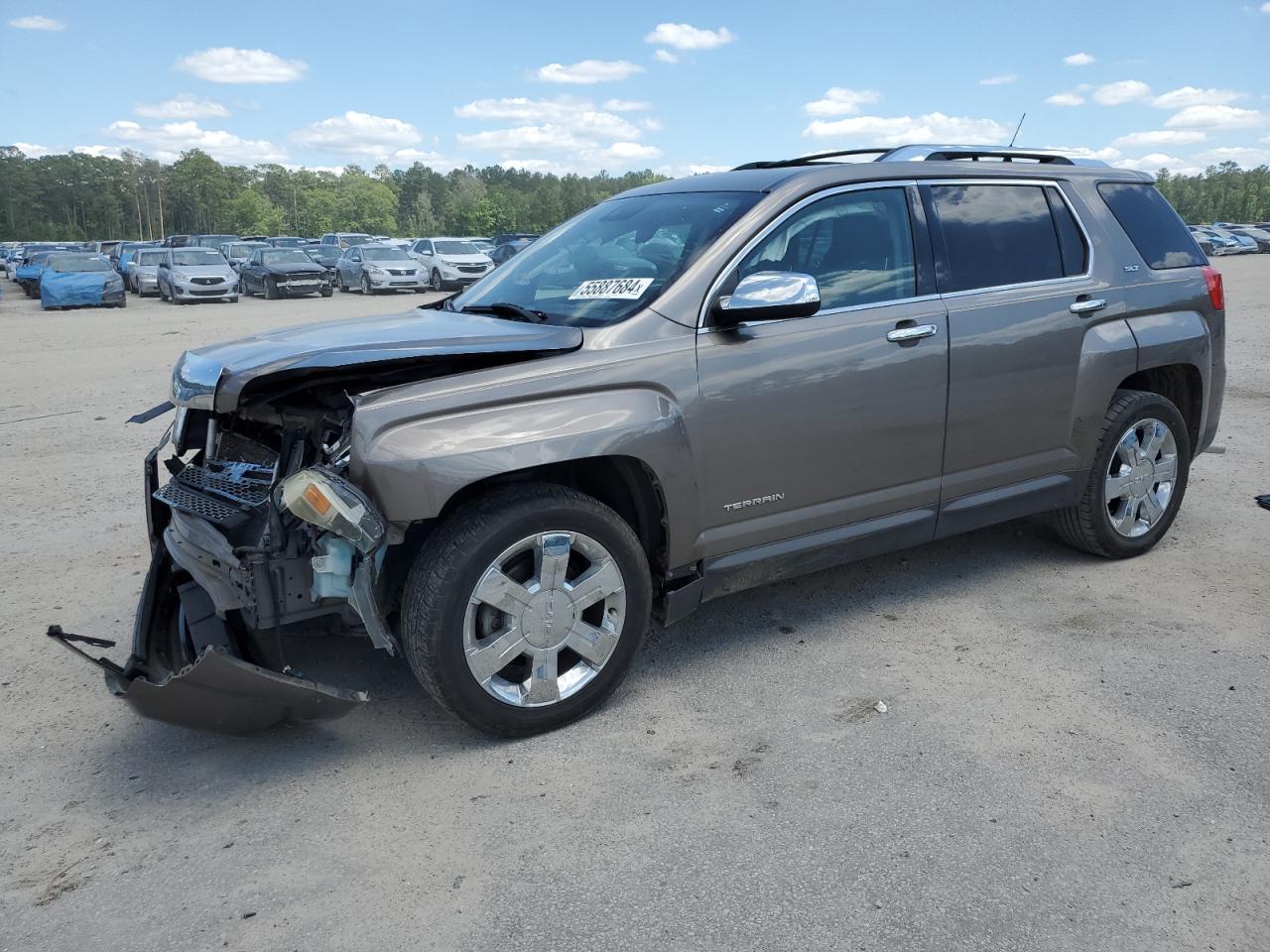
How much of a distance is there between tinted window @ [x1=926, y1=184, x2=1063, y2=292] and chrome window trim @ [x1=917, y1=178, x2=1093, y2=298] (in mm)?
17

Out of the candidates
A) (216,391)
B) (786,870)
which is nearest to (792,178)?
(216,391)

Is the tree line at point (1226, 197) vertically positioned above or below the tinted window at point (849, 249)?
above

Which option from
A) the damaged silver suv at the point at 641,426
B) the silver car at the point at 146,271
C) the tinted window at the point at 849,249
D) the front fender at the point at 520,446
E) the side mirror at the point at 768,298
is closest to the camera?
the front fender at the point at 520,446

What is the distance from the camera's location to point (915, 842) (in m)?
2.83

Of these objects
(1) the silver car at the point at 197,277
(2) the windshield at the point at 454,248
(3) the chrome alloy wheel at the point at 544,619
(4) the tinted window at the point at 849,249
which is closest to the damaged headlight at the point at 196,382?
(3) the chrome alloy wheel at the point at 544,619

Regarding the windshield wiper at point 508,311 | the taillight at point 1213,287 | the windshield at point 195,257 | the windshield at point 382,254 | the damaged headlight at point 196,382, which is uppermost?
the windshield at point 382,254

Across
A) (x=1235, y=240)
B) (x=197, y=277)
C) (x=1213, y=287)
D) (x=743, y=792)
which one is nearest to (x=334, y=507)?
(x=743, y=792)

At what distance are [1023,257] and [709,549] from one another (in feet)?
6.78

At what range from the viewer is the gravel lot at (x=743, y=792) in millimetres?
2561

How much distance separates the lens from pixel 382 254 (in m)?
29.2

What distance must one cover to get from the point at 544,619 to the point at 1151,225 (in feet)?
12.2

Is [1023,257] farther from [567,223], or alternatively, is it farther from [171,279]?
[171,279]

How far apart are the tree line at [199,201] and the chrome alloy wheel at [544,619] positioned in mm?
104352

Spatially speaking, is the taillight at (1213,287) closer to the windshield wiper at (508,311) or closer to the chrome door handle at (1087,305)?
the chrome door handle at (1087,305)
